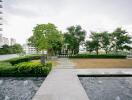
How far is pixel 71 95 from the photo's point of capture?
7.80 meters

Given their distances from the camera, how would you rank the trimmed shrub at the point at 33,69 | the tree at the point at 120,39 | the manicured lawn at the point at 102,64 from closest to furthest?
the trimmed shrub at the point at 33,69, the manicured lawn at the point at 102,64, the tree at the point at 120,39

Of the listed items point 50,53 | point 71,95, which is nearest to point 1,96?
point 71,95

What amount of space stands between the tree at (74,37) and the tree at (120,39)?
291 inches

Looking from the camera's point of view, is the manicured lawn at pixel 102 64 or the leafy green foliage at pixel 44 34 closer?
the manicured lawn at pixel 102 64

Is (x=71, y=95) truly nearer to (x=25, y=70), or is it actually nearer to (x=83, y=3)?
(x=25, y=70)

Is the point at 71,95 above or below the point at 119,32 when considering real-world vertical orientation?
below

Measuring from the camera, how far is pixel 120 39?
140ft

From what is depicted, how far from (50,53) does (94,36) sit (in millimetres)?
11178

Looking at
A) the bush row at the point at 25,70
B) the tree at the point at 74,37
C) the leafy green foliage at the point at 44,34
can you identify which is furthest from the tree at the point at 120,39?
the bush row at the point at 25,70

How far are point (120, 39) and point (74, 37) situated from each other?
1044cm

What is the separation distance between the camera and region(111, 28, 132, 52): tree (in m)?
42.5

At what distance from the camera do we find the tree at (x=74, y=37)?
145 feet

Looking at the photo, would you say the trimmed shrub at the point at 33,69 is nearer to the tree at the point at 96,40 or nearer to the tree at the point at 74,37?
the tree at the point at 74,37

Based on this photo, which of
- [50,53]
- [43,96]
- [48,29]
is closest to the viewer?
[43,96]
